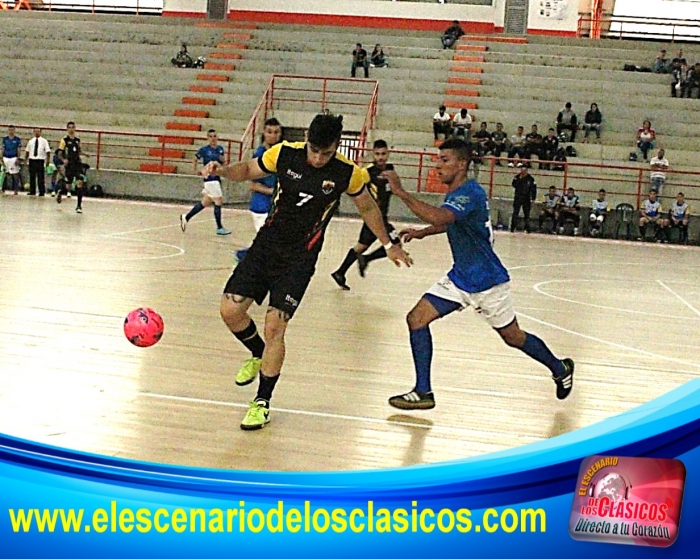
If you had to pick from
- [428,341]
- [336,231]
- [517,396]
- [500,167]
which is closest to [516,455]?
[428,341]

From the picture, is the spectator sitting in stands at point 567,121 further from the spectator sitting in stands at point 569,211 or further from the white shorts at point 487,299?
the white shorts at point 487,299

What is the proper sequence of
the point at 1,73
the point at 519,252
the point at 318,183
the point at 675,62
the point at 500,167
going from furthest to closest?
the point at 1,73, the point at 675,62, the point at 500,167, the point at 519,252, the point at 318,183

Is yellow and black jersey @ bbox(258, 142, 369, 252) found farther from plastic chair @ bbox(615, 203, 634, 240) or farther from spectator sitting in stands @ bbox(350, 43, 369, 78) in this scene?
spectator sitting in stands @ bbox(350, 43, 369, 78)

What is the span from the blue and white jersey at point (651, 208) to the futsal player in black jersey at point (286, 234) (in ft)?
64.5

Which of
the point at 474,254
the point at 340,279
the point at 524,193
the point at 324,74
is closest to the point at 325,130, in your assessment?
the point at 474,254

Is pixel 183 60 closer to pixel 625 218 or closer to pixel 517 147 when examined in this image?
pixel 517 147

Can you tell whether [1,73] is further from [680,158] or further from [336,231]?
[680,158]

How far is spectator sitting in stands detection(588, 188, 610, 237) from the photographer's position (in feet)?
81.8

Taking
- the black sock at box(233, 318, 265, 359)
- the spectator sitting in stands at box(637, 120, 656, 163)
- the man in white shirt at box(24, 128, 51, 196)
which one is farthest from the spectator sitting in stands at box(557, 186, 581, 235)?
the black sock at box(233, 318, 265, 359)

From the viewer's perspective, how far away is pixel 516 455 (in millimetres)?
2777

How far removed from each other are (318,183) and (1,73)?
103 ft

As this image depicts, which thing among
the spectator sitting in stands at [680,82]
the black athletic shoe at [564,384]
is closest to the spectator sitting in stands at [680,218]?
the spectator sitting in stands at [680,82]

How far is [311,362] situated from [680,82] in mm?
26050

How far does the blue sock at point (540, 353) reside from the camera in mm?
7148
